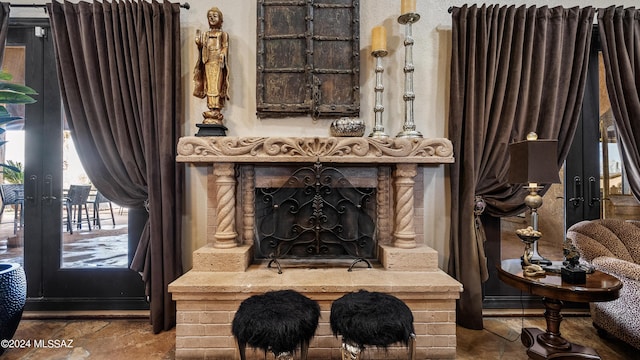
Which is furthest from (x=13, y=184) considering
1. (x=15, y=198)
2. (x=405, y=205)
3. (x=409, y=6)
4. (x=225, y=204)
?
(x=409, y=6)

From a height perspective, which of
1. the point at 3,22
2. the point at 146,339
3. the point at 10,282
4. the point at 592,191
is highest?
the point at 3,22

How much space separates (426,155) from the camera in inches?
88.2

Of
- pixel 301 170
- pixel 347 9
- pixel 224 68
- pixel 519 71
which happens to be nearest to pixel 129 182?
pixel 224 68

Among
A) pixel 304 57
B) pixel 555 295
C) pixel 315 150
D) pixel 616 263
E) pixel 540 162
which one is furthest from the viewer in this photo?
pixel 304 57

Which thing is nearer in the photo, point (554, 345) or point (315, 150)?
point (554, 345)

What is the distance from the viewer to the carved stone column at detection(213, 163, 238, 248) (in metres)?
2.26

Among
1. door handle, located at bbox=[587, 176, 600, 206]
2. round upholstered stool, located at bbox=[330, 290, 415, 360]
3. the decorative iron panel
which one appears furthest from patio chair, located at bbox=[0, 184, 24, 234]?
door handle, located at bbox=[587, 176, 600, 206]

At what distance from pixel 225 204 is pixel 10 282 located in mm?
1430

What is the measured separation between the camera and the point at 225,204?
2.28 meters

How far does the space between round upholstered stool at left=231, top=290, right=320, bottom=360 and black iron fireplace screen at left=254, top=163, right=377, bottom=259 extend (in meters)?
0.90

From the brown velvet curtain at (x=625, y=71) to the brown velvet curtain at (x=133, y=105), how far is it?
356cm

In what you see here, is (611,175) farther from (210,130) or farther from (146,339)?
(146,339)

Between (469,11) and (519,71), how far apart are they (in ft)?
2.08

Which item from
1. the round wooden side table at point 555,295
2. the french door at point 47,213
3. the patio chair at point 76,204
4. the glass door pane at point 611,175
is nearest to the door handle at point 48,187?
the french door at point 47,213
